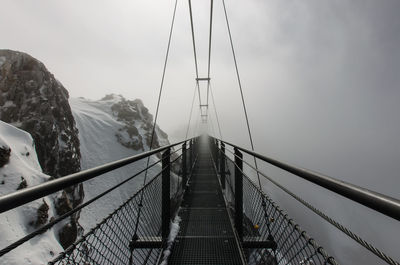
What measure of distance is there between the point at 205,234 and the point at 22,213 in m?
11.5

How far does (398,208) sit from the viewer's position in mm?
522

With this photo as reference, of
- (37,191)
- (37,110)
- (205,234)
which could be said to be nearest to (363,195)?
(37,191)

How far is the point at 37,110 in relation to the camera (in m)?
19.8

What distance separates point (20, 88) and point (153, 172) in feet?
70.2

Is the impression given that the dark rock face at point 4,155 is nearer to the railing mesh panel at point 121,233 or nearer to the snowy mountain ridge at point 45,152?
the snowy mountain ridge at point 45,152

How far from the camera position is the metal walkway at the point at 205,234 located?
8.00ft

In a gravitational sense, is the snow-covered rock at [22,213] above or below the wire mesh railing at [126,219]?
below

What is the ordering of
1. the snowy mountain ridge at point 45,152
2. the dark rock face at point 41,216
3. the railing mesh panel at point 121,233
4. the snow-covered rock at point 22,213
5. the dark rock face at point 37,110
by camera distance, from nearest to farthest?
the railing mesh panel at point 121,233
the snow-covered rock at point 22,213
the snowy mountain ridge at point 45,152
the dark rock face at point 41,216
the dark rock face at point 37,110

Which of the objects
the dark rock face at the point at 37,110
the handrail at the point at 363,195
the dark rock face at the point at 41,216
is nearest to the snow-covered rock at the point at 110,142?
the dark rock face at the point at 37,110

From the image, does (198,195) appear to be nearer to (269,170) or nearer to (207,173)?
(207,173)

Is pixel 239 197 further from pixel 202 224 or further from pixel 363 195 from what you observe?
pixel 363 195

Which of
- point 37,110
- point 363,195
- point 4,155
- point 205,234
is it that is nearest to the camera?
point 363,195

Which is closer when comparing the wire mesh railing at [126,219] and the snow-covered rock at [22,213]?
the wire mesh railing at [126,219]

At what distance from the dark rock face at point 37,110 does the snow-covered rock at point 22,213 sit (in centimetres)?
619
